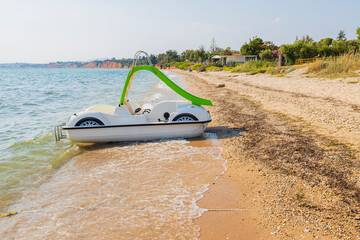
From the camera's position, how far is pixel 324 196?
3.77 m

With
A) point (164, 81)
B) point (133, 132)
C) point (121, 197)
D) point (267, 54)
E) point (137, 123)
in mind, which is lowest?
point (121, 197)

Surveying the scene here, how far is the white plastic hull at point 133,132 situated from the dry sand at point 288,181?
962mm

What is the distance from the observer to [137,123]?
6.89 metres

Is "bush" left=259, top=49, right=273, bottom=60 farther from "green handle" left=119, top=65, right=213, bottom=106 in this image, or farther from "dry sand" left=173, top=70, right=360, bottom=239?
"green handle" left=119, top=65, right=213, bottom=106

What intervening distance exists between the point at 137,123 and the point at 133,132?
0.27 m

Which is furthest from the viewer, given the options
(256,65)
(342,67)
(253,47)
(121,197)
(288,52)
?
(253,47)

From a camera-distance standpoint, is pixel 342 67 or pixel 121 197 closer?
pixel 121 197

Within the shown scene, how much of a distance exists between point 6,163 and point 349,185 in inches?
282

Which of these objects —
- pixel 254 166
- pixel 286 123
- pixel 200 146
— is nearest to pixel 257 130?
pixel 286 123

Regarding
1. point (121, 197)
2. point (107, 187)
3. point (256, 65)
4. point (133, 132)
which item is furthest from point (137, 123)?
point (256, 65)

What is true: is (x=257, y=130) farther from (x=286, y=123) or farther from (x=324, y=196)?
(x=324, y=196)

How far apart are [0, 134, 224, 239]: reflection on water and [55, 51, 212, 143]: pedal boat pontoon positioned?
59 centimetres

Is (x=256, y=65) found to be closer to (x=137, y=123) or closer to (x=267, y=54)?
(x=267, y=54)

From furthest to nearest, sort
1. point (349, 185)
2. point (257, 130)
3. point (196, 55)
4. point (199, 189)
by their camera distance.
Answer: point (196, 55)
point (257, 130)
point (199, 189)
point (349, 185)
